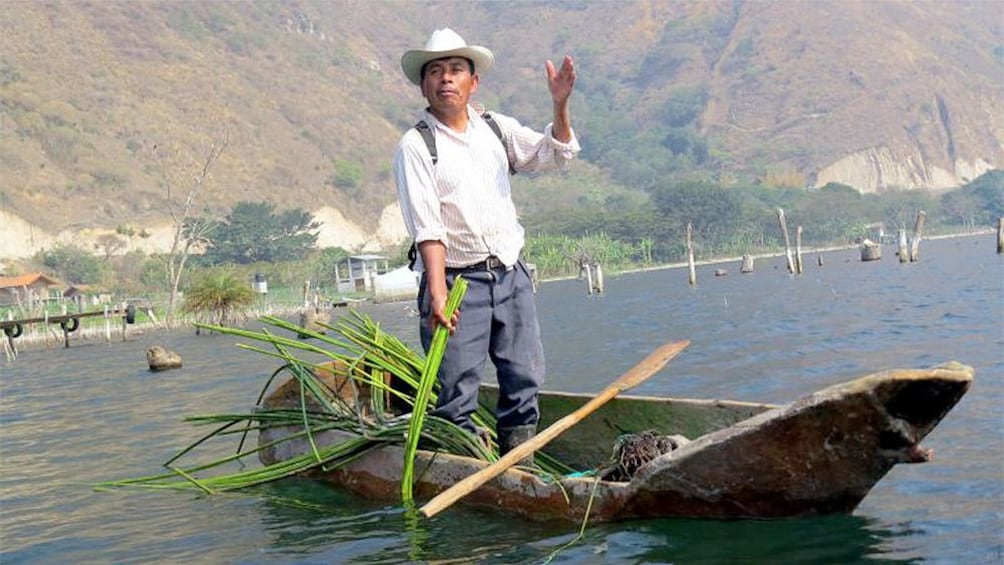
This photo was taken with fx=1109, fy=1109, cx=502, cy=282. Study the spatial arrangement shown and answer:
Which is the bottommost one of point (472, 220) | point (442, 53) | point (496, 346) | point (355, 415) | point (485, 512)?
point (485, 512)

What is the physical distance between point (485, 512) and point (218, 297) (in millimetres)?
32741

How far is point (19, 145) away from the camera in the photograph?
8306cm

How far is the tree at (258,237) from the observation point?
3492 inches

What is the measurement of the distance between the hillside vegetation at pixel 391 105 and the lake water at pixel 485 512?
1783 inches

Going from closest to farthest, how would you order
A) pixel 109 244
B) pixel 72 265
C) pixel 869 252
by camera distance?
pixel 869 252 → pixel 72 265 → pixel 109 244

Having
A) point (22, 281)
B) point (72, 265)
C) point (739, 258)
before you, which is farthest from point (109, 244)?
point (739, 258)

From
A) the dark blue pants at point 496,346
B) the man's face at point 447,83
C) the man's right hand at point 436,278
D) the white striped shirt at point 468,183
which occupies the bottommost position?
the dark blue pants at point 496,346

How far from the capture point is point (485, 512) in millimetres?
5637

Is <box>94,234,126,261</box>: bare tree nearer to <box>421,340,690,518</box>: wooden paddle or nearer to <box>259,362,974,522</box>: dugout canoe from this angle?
<box>259,362,974,522</box>: dugout canoe

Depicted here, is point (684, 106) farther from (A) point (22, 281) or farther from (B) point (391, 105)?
(A) point (22, 281)

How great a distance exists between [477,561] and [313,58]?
14091cm

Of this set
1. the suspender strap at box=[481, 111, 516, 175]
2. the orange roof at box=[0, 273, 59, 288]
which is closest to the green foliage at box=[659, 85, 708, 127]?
the orange roof at box=[0, 273, 59, 288]

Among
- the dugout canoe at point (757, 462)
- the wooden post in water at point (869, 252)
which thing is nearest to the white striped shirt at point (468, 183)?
the dugout canoe at point (757, 462)

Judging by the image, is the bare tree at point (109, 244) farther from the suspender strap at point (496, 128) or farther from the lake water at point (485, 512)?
the suspender strap at point (496, 128)
